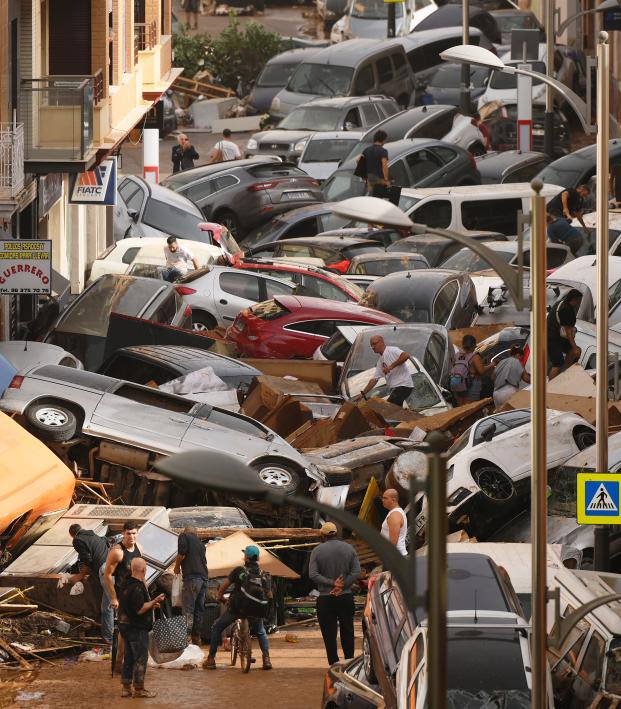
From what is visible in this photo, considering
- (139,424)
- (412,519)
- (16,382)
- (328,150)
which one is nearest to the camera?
(412,519)

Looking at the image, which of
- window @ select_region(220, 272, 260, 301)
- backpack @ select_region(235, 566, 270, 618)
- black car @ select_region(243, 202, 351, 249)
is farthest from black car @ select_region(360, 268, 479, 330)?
backpack @ select_region(235, 566, 270, 618)

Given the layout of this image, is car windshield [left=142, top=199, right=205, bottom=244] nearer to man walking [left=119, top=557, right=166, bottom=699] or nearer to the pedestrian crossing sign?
the pedestrian crossing sign

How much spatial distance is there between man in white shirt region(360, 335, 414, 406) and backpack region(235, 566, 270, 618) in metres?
7.01

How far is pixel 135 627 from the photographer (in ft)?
45.9

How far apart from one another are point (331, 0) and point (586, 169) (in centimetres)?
3421

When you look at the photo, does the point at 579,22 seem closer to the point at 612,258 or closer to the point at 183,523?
the point at 612,258

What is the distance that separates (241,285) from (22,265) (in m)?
4.03

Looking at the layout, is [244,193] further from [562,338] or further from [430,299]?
[562,338]

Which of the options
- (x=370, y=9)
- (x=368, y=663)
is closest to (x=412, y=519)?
(x=368, y=663)

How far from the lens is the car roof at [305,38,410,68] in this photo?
47.2 metres

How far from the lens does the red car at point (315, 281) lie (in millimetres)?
27391

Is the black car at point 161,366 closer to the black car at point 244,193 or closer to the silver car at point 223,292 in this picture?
the silver car at point 223,292

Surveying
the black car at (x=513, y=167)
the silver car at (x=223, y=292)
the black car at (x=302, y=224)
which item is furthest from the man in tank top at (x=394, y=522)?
the black car at (x=513, y=167)

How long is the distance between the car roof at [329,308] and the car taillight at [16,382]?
6310mm
